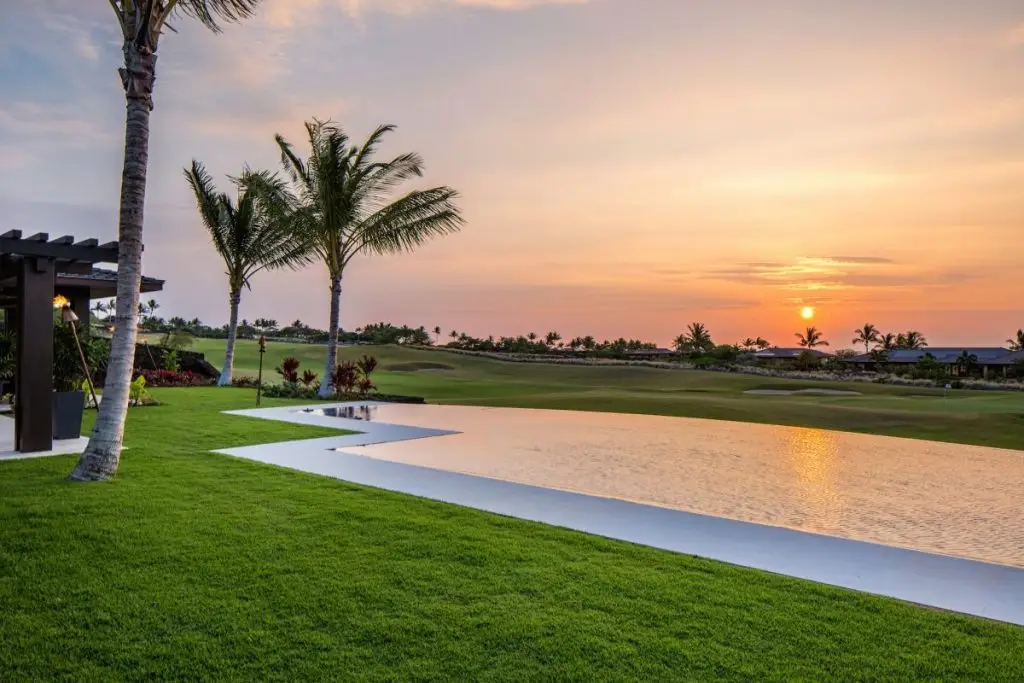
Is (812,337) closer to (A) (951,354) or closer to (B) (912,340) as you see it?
(B) (912,340)

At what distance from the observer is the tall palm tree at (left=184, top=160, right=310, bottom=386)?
19141mm

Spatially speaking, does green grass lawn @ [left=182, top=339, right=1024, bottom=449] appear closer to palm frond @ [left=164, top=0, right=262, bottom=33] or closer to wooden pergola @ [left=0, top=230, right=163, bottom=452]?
wooden pergola @ [left=0, top=230, right=163, bottom=452]

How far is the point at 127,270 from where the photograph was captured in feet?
20.8

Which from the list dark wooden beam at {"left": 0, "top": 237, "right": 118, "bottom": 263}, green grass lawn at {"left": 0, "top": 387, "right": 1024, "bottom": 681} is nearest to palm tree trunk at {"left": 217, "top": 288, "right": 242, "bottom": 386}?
dark wooden beam at {"left": 0, "top": 237, "right": 118, "bottom": 263}

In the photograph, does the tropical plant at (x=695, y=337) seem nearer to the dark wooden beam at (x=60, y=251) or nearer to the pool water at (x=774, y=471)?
the pool water at (x=774, y=471)

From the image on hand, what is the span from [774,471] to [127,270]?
24.5 ft

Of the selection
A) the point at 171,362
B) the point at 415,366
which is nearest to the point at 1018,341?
the point at 415,366

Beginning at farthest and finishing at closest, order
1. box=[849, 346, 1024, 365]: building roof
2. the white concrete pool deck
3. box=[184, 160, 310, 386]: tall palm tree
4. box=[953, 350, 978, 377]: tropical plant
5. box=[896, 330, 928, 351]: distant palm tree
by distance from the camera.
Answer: box=[896, 330, 928, 351]: distant palm tree
box=[849, 346, 1024, 365]: building roof
box=[953, 350, 978, 377]: tropical plant
box=[184, 160, 310, 386]: tall palm tree
the white concrete pool deck

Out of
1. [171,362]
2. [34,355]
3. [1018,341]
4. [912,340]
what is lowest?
[171,362]

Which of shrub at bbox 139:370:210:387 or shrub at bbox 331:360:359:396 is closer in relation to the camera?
shrub at bbox 331:360:359:396

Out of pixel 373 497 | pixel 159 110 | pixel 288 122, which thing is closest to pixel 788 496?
pixel 373 497

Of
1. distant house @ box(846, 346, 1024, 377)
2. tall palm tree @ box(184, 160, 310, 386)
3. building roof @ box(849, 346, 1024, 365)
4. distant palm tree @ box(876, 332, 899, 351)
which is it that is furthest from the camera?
distant palm tree @ box(876, 332, 899, 351)

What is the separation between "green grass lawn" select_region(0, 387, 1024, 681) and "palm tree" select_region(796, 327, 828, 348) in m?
92.0

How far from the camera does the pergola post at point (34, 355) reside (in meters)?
7.50
